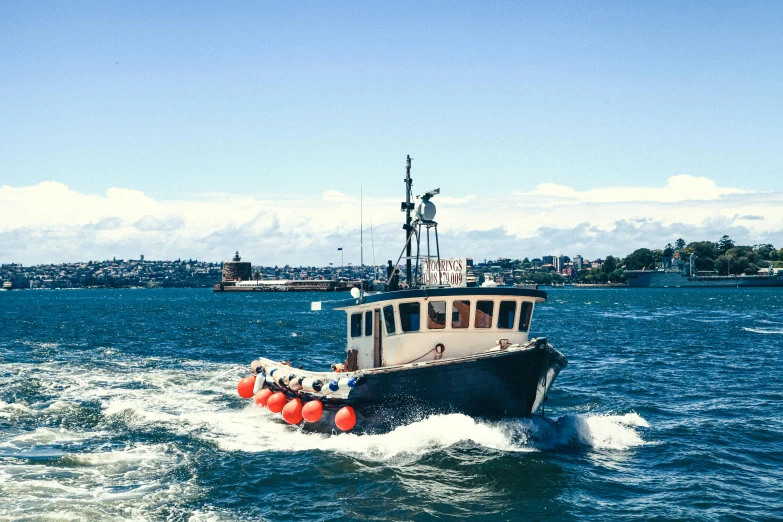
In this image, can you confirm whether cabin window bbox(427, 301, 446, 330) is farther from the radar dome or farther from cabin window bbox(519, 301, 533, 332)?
the radar dome

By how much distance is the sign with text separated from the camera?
2192cm

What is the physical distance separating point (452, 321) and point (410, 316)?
1229mm

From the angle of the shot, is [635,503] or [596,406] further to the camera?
[596,406]

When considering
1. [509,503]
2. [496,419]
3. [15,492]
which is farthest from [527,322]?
[15,492]

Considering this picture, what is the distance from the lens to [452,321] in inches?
842

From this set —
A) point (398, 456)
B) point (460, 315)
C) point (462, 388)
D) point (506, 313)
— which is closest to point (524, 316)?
point (506, 313)

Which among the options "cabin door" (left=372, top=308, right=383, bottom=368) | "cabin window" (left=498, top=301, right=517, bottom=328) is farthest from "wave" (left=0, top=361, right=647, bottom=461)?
Answer: "cabin window" (left=498, top=301, right=517, bottom=328)

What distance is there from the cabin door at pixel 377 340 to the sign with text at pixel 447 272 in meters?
1.85

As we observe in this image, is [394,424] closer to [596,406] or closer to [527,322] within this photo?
[527,322]

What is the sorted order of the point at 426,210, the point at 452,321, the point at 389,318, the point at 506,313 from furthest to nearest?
the point at 426,210 → the point at 389,318 → the point at 506,313 → the point at 452,321

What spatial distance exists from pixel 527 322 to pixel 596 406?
317 inches

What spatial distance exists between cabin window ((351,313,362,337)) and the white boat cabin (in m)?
2.35

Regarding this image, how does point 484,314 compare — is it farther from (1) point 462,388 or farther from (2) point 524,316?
(1) point 462,388

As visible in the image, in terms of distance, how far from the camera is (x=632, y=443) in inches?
858
